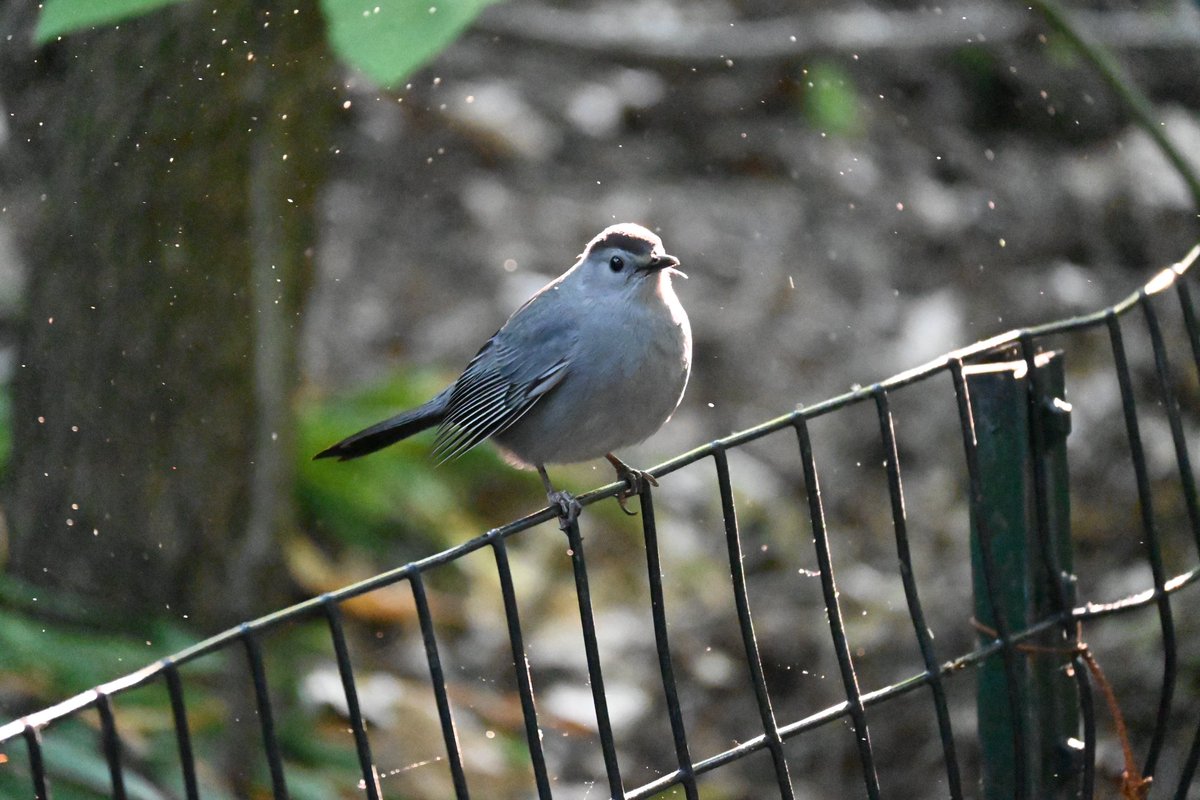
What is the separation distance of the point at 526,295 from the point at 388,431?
2.99m

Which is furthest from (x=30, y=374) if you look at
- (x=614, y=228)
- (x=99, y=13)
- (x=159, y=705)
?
(x=99, y=13)

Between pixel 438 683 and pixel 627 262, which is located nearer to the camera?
pixel 438 683

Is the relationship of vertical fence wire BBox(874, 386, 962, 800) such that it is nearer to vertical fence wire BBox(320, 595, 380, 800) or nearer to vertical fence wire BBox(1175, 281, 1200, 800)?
vertical fence wire BBox(1175, 281, 1200, 800)

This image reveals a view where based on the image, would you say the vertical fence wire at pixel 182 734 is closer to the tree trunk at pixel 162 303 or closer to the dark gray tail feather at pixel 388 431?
the dark gray tail feather at pixel 388 431

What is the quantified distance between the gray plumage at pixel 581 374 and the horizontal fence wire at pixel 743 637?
0.67 meters

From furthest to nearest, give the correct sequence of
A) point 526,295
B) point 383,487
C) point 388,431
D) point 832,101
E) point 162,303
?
point 832,101 < point 526,295 < point 383,487 < point 162,303 < point 388,431

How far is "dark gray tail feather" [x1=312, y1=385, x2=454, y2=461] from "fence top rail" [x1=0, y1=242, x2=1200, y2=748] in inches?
32.8

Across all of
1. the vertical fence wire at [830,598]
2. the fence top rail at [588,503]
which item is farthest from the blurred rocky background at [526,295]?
the vertical fence wire at [830,598]

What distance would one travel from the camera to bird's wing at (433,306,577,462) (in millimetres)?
3102

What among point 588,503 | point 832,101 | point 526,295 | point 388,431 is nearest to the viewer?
point 588,503

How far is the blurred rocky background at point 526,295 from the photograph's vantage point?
4.13m

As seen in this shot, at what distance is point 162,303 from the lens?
4.25m

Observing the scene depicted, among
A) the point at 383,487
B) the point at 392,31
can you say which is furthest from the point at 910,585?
the point at 383,487

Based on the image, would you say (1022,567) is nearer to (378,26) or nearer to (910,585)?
(910,585)
